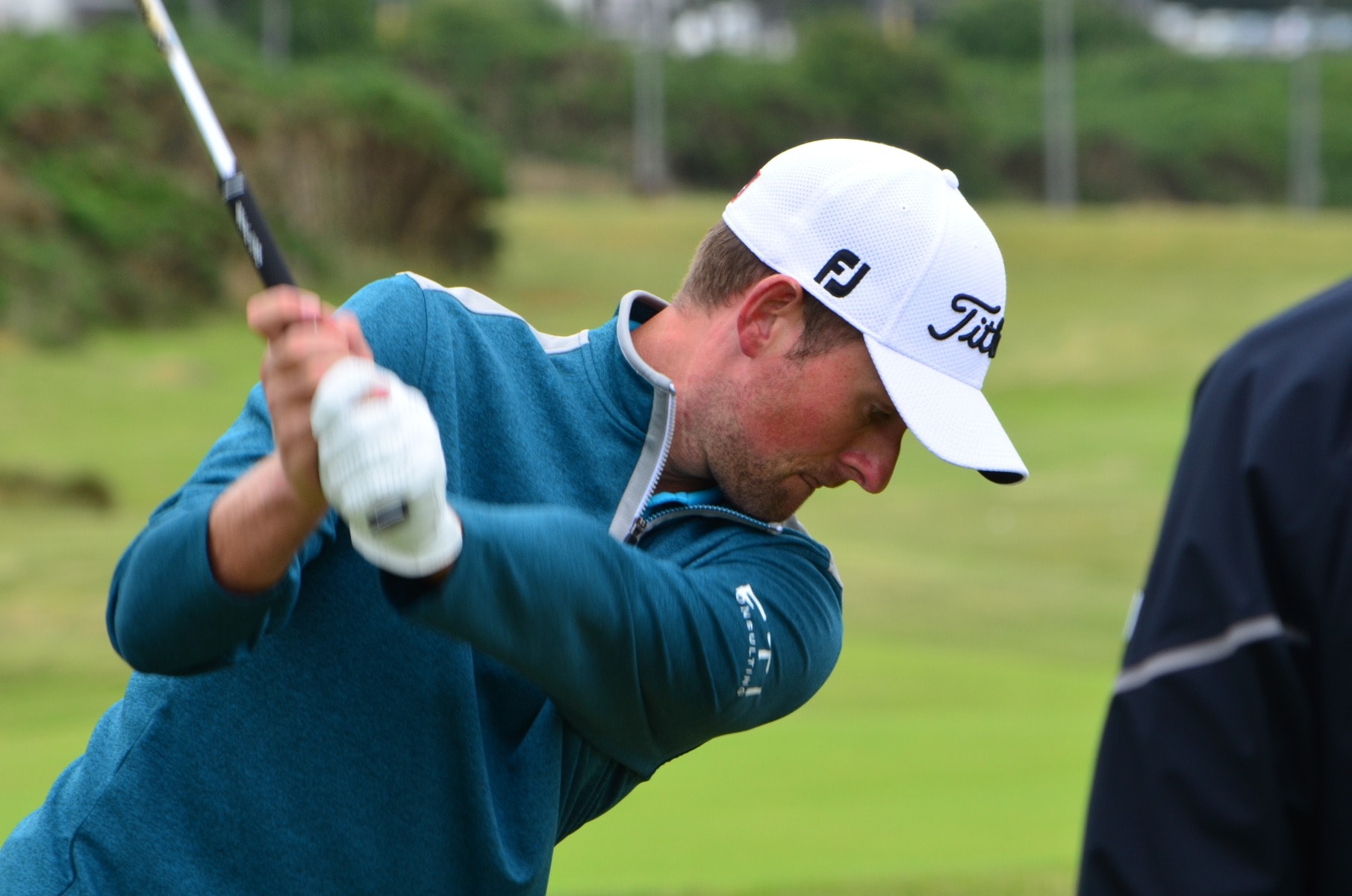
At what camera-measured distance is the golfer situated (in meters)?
1.38

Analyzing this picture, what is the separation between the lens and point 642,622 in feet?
4.97

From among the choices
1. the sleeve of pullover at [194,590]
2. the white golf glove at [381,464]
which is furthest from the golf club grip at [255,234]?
the white golf glove at [381,464]

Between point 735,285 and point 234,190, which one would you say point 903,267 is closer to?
point 735,285

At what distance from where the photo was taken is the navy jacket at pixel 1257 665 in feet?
3.59

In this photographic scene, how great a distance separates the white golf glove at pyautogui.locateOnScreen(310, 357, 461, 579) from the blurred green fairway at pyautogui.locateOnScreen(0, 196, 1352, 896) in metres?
2.81

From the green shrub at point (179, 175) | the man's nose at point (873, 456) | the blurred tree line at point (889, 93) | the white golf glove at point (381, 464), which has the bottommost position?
the blurred tree line at point (889, 93)

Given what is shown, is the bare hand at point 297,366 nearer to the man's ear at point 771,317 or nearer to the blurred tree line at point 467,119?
the man's ear at point 771,317

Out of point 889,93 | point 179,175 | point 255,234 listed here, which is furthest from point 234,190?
point 889,93

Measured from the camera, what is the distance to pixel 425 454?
1.27 meters

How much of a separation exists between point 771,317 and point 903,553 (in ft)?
36.1

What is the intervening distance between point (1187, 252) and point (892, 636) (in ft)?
66.3

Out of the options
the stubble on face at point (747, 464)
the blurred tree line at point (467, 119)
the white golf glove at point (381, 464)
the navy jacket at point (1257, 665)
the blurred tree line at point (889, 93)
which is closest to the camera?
the navy jacket at point (1257, 665)

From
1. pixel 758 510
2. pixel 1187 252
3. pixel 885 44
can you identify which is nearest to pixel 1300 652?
pixel 758 510

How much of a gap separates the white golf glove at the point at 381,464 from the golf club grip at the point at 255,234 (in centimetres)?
22
